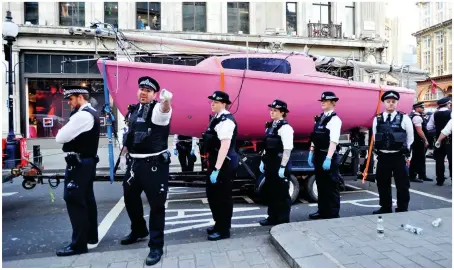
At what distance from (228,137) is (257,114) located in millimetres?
2302

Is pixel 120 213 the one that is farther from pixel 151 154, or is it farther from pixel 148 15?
pixel 148 15

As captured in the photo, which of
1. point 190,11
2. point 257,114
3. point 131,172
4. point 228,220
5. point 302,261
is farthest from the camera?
point 190,11

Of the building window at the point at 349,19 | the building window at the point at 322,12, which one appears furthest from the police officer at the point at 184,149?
the building window at the point at 349,19

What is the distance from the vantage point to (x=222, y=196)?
4.21 meters

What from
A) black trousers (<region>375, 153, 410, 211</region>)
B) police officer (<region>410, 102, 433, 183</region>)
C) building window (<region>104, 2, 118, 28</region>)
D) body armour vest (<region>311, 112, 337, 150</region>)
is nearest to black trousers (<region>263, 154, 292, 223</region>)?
body armour vest (<region>311, 112, 337, 150</region>)

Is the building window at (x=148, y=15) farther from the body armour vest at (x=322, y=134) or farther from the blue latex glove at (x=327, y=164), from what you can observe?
the blue latex glove at (x=327, y=164)

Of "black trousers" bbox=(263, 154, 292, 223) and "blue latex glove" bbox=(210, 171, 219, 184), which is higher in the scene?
"blue latex glove" bbox=(210, 171, 219, 184)

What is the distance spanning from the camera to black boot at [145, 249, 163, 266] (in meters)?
3.48

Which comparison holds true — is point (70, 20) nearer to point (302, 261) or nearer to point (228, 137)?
point (228, 137)

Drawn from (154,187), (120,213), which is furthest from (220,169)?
(120,213)

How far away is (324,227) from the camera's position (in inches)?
Answer: 169

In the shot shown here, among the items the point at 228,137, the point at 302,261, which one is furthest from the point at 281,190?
the point at 302,261

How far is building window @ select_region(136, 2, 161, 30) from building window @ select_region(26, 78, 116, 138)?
3.39 m

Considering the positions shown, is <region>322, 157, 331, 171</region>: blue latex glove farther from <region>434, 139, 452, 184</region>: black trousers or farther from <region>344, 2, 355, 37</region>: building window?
<region>344, 2, 355, 37</region>: building window
